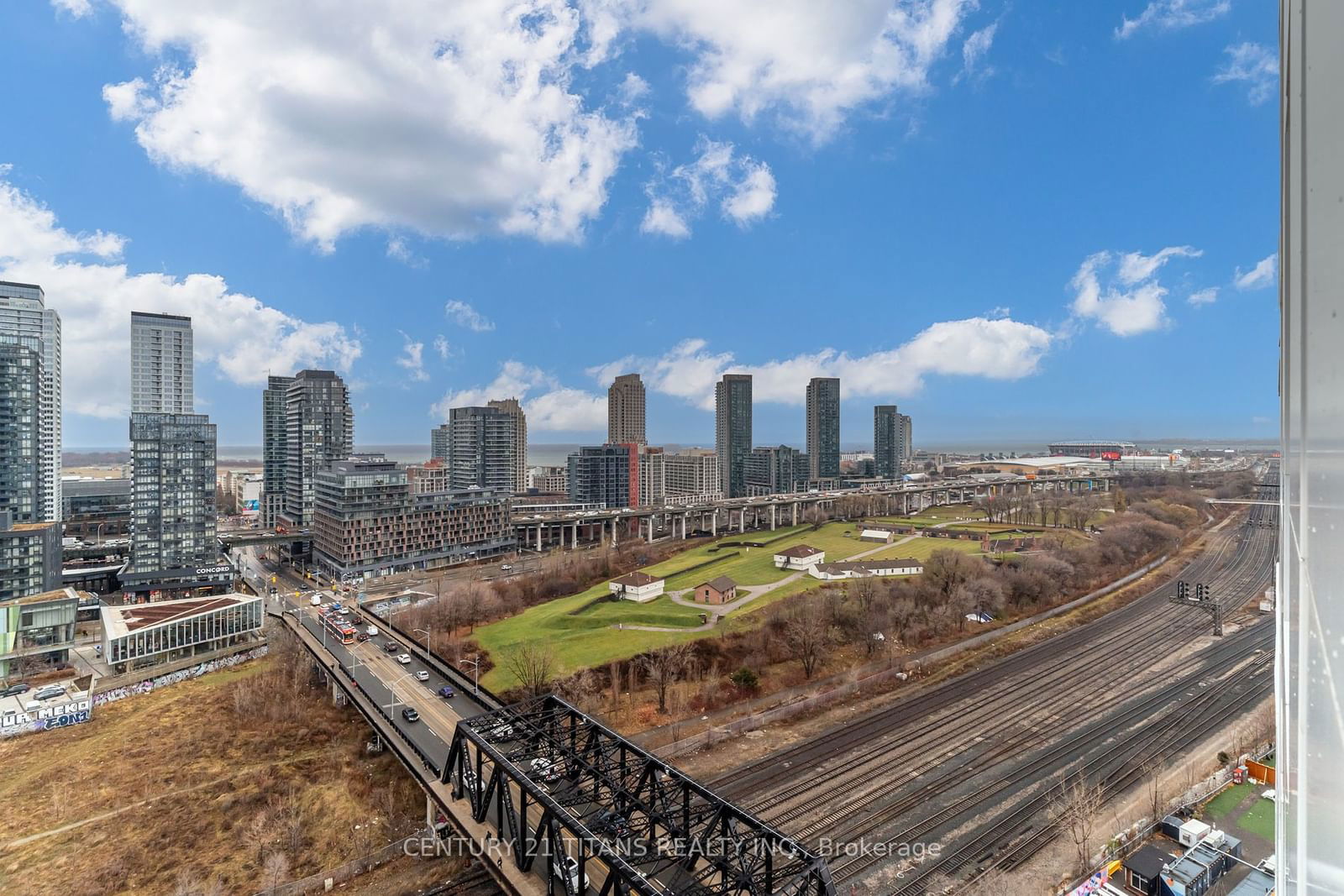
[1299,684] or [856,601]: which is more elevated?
[1299,684]

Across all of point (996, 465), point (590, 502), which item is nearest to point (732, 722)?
point (590, 502)

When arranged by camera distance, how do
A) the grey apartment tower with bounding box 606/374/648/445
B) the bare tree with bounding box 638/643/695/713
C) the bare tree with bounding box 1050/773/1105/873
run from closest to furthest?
the bare tree with bounding box 1050/773/1105/873 < the bare tree with bounding box 638/643/695/713 < the grey apartment tower with bounding box 606/374/648/445

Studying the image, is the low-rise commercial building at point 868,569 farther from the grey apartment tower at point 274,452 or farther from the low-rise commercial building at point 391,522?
the grey apartment tower at point 274,452

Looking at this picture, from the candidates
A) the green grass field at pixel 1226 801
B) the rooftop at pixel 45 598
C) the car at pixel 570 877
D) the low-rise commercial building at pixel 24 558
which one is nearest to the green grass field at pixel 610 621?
the car at pixel 570 877

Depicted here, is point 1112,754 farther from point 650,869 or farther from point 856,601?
point 650,869

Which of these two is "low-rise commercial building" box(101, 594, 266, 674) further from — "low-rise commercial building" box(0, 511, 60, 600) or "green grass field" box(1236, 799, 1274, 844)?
"green grass field" box(1236, 799, 1274, 844)

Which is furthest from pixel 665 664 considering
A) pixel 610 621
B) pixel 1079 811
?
pixel 1079 811

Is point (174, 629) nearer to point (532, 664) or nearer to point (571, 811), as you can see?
point (532, 664)

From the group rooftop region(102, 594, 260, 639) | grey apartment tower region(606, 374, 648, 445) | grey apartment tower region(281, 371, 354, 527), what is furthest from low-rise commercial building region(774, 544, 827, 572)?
grey apartment tower region(606, 374, 648, 445)
